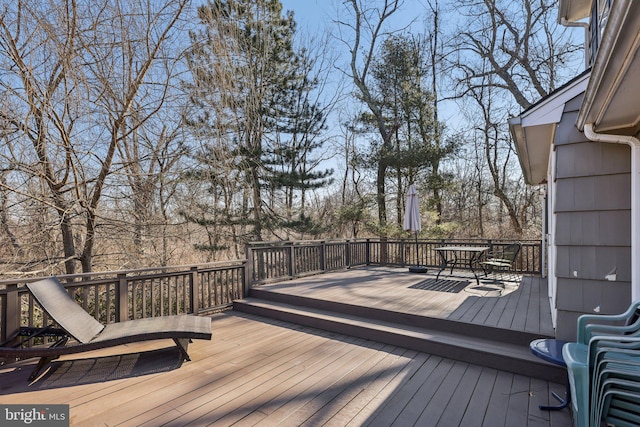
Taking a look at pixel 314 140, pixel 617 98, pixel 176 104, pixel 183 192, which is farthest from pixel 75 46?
pixel 314 140

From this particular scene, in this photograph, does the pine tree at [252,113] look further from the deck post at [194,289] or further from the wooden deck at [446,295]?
the wooden deck at [446,295]

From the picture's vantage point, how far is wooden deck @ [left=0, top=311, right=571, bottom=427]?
2211 millimetres

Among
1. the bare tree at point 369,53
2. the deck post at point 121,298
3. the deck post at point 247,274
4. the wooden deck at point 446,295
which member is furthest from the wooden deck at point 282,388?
the bare tree at point 369,53

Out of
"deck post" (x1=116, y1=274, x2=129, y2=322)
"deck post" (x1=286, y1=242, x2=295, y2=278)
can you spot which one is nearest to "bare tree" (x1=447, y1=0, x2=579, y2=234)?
"deck post" (x1=286, y1=242, x2=295, y2=278)

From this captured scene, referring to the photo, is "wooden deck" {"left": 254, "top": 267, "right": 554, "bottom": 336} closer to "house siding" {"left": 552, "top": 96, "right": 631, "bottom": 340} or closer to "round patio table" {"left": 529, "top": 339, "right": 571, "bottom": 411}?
"house siding" {"left": 552, "top": 96, "right": 631, "bottom": 340}

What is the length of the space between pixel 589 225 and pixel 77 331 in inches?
182

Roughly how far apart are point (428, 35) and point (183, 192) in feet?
39.1

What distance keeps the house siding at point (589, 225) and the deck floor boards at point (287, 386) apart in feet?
2.63

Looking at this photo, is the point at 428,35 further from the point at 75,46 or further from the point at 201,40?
the point at 75,46

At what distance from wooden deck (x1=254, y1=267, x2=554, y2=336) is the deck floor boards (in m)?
0.06

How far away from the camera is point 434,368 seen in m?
3.00

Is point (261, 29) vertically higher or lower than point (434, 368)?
higher

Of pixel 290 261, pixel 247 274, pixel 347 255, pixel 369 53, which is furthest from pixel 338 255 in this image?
pixel 369 53

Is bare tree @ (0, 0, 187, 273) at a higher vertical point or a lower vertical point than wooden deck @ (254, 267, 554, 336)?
higher
